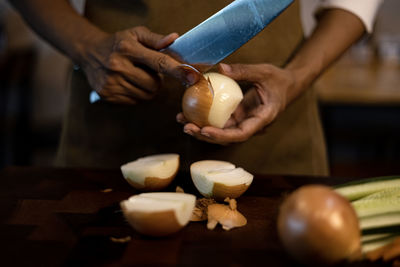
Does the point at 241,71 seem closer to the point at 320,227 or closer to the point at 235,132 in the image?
the point at 235,132

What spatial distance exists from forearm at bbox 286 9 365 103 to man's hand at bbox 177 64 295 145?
61 mm

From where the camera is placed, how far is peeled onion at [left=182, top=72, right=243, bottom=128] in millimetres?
825

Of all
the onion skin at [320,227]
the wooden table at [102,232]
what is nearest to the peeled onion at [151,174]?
the wooden table at [102,232]

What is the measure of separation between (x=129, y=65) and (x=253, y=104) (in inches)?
13.3

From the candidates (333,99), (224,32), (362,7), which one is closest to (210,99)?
(224,32)

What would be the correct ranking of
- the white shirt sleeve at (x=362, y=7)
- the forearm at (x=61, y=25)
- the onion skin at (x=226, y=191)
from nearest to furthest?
the onion skin at (x=226, y=191), the forearm at (x=61, y=25), the white shirt sleeve at (x=362, y=7)

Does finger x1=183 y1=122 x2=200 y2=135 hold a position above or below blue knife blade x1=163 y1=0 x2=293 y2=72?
below

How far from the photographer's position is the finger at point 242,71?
2.85 ft

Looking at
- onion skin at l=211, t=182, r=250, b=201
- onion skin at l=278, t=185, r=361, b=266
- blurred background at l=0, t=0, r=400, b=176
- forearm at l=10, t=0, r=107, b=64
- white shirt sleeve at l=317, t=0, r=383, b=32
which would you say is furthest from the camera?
blurred background at l=0, t=0, r=400, b=176

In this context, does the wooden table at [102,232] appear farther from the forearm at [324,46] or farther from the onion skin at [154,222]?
the forearm at [324,46]

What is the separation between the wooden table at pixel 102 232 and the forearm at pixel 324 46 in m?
0.33

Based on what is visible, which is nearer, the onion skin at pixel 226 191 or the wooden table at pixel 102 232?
the wooden table at pixel 102 232

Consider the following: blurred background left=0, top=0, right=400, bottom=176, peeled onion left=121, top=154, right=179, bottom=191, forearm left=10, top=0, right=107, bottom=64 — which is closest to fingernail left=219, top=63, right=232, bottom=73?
peeled onion left=121, top=154, right=179, bottom=191

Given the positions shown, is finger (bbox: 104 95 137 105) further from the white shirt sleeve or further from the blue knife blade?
the white shirt sleeve
